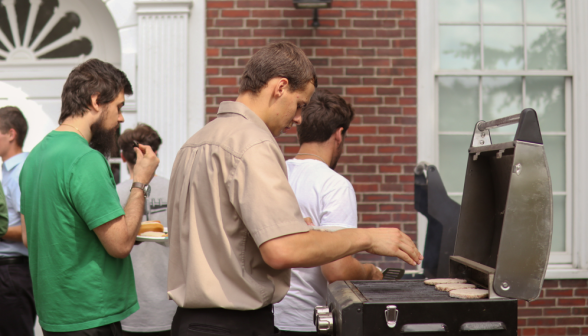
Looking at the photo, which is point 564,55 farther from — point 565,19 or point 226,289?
point 226,289

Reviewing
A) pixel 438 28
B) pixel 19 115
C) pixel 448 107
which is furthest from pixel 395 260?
pixel 19 115

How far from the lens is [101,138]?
7.72 feet

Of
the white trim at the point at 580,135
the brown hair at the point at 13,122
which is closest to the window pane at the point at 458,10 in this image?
the white trim at the point at 580,135

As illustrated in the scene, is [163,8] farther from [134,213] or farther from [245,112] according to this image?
[245,112]

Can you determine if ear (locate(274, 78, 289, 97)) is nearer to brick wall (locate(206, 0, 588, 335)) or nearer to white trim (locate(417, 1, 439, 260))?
brick wall (locate(206, 0, 588, 335))

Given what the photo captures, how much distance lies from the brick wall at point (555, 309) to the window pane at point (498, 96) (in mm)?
1445

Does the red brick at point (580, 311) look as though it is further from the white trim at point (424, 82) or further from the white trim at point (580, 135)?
the white trim at point (424, 82)

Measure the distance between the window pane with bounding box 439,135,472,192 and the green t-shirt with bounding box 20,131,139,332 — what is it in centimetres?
334

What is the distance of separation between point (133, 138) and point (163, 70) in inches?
54.5

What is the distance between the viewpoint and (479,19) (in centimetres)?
479

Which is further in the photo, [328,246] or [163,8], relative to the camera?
[163,8]

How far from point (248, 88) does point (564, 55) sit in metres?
4.00

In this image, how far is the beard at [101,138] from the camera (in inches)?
91.3

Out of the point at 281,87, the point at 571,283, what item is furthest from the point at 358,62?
the point at 281,87
